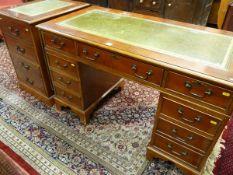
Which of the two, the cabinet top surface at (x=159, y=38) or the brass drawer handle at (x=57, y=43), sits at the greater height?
the cabinet top surface at (x=159, y=38)

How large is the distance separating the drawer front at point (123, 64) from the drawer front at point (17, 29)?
54 centimetres

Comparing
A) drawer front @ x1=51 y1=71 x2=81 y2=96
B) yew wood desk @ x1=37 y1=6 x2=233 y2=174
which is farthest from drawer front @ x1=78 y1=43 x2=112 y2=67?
drawer front @ x1=51 y1=71 x2=81 y2=96

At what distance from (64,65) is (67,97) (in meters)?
0.33

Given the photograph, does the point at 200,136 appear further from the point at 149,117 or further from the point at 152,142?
the point at 149,117

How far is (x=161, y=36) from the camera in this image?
1220 millimetres

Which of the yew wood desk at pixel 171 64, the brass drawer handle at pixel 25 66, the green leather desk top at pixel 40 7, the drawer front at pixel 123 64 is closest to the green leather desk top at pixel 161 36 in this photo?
the yew wood desk at pixel 171 64

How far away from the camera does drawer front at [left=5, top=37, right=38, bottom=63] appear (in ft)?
5.38

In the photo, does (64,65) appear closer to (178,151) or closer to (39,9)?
(39,9)

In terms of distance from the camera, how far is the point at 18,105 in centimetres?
193

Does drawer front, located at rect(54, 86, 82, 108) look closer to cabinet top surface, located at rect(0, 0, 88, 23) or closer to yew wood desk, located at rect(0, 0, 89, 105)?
yew wood desk, located at rect(0, 0, 89, 105)

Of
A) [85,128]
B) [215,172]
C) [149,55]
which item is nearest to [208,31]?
[149,55]

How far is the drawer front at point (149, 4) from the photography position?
8.24 feet

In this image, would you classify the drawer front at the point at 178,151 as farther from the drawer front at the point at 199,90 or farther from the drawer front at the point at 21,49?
the drawer front at the point at 21,49

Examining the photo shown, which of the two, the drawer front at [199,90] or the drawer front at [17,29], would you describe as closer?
the drawer front at [199,90]
